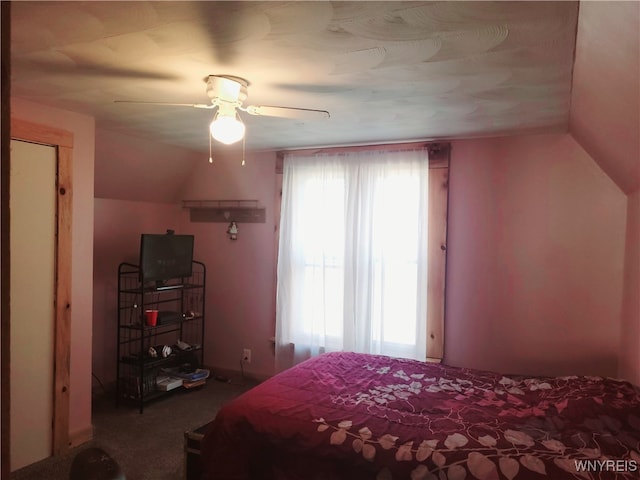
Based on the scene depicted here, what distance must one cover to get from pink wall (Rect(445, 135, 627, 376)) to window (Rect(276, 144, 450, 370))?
0.30 meters

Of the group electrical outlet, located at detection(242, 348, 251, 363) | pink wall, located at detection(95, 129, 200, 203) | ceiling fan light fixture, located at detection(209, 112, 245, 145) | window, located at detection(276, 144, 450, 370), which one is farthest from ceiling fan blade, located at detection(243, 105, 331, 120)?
electrical outlet, located at detection(242, 348, 251, 363)

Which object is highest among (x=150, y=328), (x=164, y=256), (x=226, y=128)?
(x=226, y=128)

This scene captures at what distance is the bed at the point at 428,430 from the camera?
1.84 m

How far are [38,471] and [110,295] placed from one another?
172 centimetres

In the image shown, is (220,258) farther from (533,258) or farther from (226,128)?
(533,258)

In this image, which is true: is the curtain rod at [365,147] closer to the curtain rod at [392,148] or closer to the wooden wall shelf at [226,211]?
the curtain rod at [392,148]

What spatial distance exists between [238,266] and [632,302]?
3285mm

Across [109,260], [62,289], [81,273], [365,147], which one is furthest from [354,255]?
[109,260]

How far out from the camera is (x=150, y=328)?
4176 mm

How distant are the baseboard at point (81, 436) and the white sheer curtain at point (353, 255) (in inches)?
63.3

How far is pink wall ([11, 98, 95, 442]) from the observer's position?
10.1 ft

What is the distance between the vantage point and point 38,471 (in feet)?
9.11

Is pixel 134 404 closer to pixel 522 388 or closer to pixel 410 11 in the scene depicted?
pixel 522 388

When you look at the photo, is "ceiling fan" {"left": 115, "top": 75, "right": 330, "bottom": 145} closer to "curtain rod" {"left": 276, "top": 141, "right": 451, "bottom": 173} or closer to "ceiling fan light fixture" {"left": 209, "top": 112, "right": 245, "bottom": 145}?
"ceiling fan light fixture" {"left": 209, "top": 112, "right": 245, "bottom": 145}
